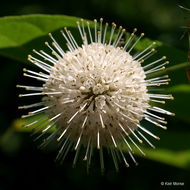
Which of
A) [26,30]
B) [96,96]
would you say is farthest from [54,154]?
[96,96]

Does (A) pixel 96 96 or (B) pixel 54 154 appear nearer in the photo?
(A) pixel 96 96

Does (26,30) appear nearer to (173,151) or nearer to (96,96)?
(96,96)

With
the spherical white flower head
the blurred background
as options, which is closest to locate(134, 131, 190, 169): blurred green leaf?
the spherical white flower head

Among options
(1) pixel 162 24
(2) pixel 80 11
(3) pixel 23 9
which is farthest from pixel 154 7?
(3) pixel 23 9

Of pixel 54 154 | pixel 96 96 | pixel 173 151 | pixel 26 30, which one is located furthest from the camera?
pixel 54 154

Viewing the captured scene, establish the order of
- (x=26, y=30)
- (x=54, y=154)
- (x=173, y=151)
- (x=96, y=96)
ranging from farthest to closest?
(x=54, y=154) < (x=173, y=151) < (x=26, y=30) < (x=96, y=96)

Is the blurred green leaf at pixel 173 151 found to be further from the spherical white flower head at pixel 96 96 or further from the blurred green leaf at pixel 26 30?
the blurred green leaf at pixel 26 30

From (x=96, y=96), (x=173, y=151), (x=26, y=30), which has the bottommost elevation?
(x=173, y=151)

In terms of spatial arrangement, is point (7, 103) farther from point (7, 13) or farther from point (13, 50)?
point (13, 50)

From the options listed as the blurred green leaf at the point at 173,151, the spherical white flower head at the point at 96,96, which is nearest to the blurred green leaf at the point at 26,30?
the spherical white flower head at the point at 96,96

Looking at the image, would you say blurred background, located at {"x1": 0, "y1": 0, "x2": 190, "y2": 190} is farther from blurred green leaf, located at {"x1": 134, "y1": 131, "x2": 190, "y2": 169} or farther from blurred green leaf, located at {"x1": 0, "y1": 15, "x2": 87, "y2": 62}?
blurred green leaf, located at {"x1": 0, "y1": 15, "x2": 87, "y2": 62}

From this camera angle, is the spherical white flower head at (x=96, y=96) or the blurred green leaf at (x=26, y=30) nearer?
the spherical white flower head at (x=96, y=96)
